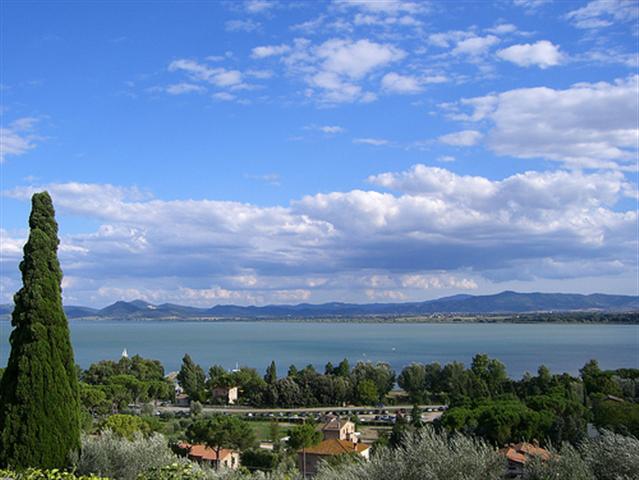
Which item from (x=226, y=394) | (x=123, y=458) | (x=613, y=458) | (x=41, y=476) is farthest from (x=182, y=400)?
(x=613, y=458)

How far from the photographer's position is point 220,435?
2389 cm

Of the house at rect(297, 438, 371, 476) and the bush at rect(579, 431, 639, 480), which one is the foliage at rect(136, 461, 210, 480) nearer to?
the bush at rect(579, 431, 639, 480)

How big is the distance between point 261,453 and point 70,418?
1434 cm

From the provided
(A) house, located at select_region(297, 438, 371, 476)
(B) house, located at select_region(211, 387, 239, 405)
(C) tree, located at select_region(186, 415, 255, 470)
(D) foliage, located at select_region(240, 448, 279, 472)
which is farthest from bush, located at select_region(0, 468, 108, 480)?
(B) house, located at select_region(211, 387, 239, 405)

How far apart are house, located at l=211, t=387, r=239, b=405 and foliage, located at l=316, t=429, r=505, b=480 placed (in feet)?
147

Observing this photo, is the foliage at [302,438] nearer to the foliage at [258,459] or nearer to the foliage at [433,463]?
the foliage at [258,459]

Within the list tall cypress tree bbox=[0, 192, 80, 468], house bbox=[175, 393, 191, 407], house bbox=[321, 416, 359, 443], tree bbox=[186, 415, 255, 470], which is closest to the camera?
tall cypress tree bbox=[0, 192, 80, 468]

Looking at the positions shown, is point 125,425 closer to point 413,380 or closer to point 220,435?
point 220,435

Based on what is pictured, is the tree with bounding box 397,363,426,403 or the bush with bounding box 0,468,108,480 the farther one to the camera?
the tree with bounding box 397,363,426,403

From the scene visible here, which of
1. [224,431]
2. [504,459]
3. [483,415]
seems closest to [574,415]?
[483,415]

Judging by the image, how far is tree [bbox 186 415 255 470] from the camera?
23.8 metres

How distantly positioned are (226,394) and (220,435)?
27933 millimetres

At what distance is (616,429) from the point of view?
2320 cm

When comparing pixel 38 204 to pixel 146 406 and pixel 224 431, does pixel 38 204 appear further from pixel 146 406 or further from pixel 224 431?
pixel 146 406
